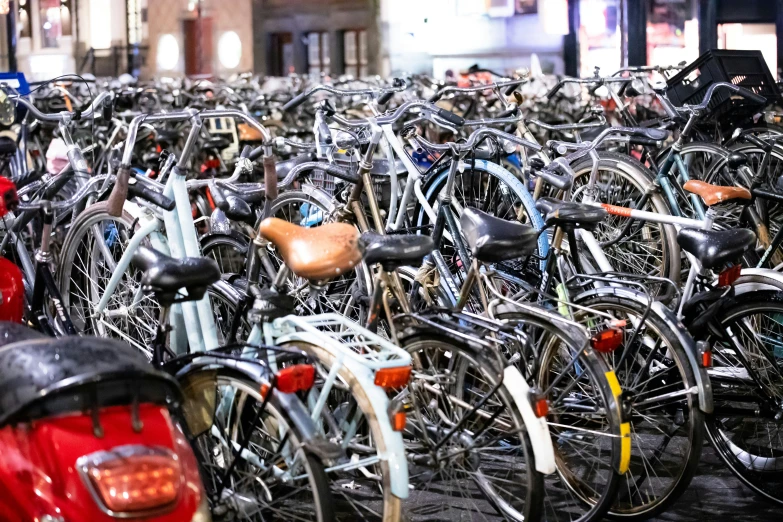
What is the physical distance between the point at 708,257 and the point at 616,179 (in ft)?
6.22

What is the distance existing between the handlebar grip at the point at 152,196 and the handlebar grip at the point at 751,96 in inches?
140

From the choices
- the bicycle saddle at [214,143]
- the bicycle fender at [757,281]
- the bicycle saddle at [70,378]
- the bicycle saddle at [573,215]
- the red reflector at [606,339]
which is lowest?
the red reflector at [606,339]

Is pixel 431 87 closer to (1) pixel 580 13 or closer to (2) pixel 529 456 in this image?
(1) pixel 580 13

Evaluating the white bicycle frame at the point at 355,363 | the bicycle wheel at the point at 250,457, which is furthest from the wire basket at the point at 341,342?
the bicycle wheel at the point at 250,457

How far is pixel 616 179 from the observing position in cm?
576

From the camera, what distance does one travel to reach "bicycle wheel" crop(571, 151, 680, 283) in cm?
523

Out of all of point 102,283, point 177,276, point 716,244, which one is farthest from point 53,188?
point 716,244

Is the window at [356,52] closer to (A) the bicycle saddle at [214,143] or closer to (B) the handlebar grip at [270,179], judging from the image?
(A) the bicycle saddle at [214,143]

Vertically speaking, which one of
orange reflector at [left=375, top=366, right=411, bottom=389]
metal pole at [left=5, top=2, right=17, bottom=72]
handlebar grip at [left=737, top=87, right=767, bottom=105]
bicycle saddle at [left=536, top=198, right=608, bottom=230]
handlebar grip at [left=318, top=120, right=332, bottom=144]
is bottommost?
orange reflector at [left=375, top=366, right=411, bottom=389]

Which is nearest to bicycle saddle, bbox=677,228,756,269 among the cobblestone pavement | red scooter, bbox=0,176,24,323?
the cobblestone pavement

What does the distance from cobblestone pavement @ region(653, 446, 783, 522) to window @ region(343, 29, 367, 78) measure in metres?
9.64

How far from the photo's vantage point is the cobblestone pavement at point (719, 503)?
4082 millimetres

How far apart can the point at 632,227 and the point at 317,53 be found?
9118 millimetres

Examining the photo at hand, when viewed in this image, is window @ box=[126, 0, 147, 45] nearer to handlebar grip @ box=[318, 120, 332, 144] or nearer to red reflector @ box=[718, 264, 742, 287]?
handlebar grip @ box=[318, 120, 332, 144]
